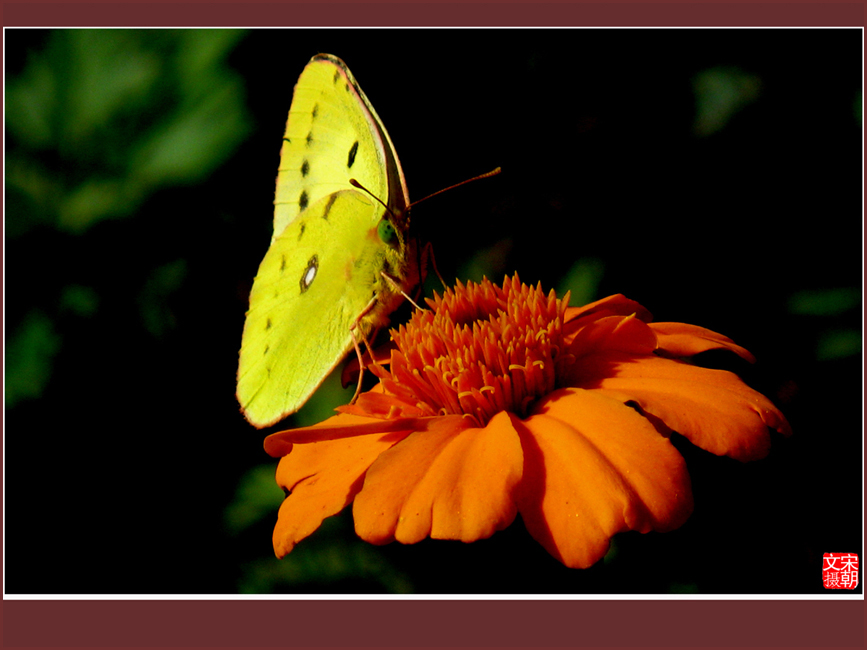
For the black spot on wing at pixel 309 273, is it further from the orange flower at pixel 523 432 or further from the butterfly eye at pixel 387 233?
the orange flower at pixel 523 432

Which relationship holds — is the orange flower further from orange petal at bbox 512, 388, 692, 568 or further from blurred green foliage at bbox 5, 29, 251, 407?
blurred green foliage at bbox 5, 29, 251, 407

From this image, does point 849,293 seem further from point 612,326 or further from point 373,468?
point 373,468

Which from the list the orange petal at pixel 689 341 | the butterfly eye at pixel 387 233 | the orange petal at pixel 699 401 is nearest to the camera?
the orange petal at pixel 699 401

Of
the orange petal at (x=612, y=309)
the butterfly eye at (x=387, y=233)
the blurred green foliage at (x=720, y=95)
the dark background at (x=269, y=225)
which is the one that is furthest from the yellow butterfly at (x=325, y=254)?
the blurred green foliage at (x=720, y=95)

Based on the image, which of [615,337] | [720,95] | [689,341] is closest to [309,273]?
[615,337]

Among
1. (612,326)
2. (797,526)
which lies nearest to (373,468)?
(612,326)
